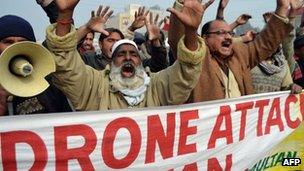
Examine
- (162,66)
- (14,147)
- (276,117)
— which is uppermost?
(162,66)

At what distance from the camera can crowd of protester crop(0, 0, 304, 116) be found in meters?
2.72

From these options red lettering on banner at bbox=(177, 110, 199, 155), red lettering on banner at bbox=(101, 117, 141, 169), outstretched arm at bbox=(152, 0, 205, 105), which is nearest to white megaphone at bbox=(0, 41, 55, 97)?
red lettering on banner at bbox=(101, 117, 141, 169)

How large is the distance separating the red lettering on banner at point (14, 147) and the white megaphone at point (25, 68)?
30cm

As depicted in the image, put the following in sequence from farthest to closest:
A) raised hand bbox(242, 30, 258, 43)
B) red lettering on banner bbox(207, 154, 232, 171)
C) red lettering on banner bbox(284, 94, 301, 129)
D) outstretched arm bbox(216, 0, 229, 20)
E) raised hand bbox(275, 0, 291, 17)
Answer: outstretched arm bbox(216, 0, 229, 20), raised hand bbox(242, 30, 258, 43), red lettering on banner bbox(284, 94, 301, 129), raised hand bbox(275, 0, 291, 17), red lettering on banner bbox(207, 154, 232, 171)

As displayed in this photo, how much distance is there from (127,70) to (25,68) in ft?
3.03

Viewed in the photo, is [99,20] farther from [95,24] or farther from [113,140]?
[113,140]

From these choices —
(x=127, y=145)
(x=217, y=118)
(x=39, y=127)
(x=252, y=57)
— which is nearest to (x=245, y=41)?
(x=252, y=57)

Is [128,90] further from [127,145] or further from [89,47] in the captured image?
[89,47]

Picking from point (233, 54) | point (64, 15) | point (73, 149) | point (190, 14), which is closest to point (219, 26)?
point (233, 54)

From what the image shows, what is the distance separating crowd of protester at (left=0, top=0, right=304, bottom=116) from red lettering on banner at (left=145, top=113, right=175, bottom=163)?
0.40 feet

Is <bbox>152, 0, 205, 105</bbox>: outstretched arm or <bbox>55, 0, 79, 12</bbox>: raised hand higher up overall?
<bbox>55, 0, 79, 12</bbox>: raised hand

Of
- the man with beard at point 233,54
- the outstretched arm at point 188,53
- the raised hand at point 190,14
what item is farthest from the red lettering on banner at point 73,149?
the man with beard at point 233,54

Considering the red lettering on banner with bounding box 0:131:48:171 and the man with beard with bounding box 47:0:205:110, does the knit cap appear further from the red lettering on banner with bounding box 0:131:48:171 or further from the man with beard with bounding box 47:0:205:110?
the red lettering on banner with bounding box 0:131:48:171

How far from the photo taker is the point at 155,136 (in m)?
3.03
